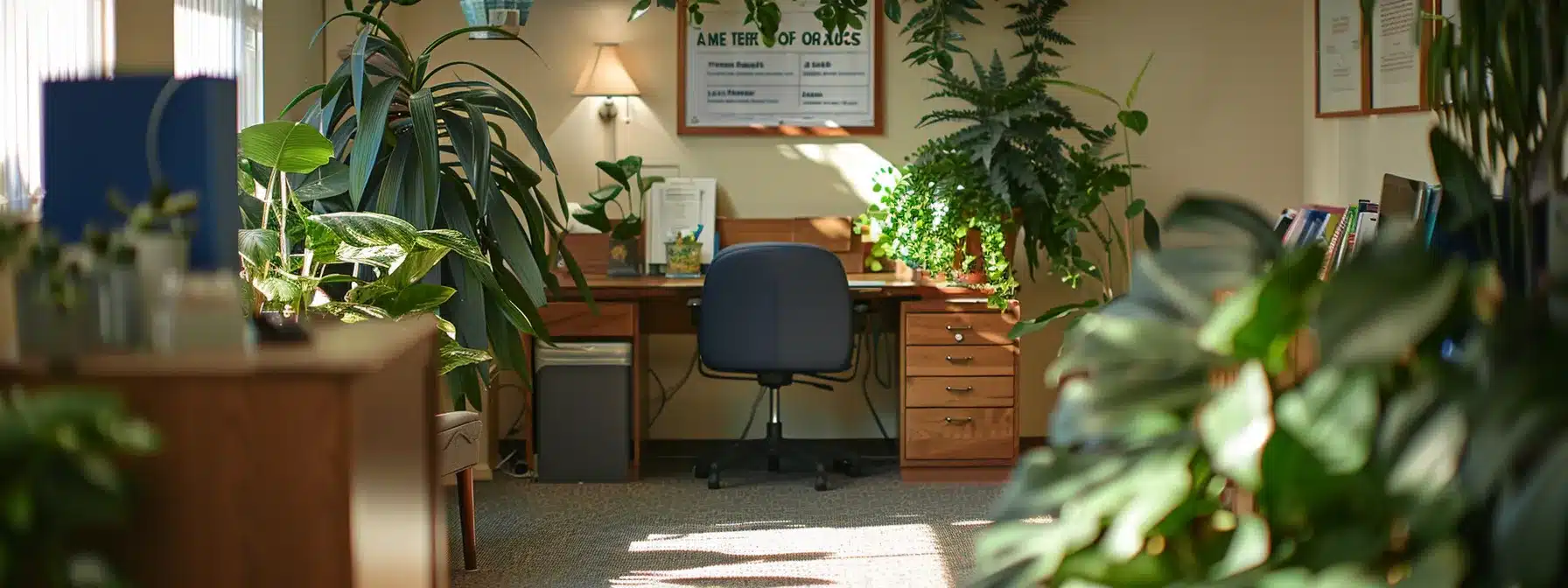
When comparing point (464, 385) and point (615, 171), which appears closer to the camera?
point (464, 385)

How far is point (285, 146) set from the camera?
10.8 feet

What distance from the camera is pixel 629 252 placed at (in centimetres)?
581

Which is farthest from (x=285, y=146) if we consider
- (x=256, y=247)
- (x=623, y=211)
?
(x=623, y=211)

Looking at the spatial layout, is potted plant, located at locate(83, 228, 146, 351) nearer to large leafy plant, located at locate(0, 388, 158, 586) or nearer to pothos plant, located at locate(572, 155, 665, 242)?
large leafy plant, located at locate(0, 388, 158, 586)

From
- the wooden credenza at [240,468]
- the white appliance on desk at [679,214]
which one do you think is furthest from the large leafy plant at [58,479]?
the white appliance on desk at [679,214]

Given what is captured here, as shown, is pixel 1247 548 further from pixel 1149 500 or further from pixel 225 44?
pixel 225 44

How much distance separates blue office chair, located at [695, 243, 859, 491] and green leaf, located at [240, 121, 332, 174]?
2.01m

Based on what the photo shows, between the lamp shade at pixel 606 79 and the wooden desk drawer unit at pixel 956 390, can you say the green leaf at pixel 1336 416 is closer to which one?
the wooden desk drawer unit at pixel 956 390

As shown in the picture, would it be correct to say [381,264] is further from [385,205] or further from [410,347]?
[410,347]

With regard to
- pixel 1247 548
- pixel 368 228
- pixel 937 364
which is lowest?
pixel 937 364

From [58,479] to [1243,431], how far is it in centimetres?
115

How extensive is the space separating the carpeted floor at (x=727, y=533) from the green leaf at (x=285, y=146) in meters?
1.25

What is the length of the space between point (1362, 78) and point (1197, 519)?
3.70 metres

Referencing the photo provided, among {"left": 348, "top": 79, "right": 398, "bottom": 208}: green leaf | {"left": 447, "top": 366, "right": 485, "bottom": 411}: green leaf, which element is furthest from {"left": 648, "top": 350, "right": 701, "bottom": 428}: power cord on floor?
{"left": 348, "top": 79, "right": 398, "bottom": 208}: green leaf
